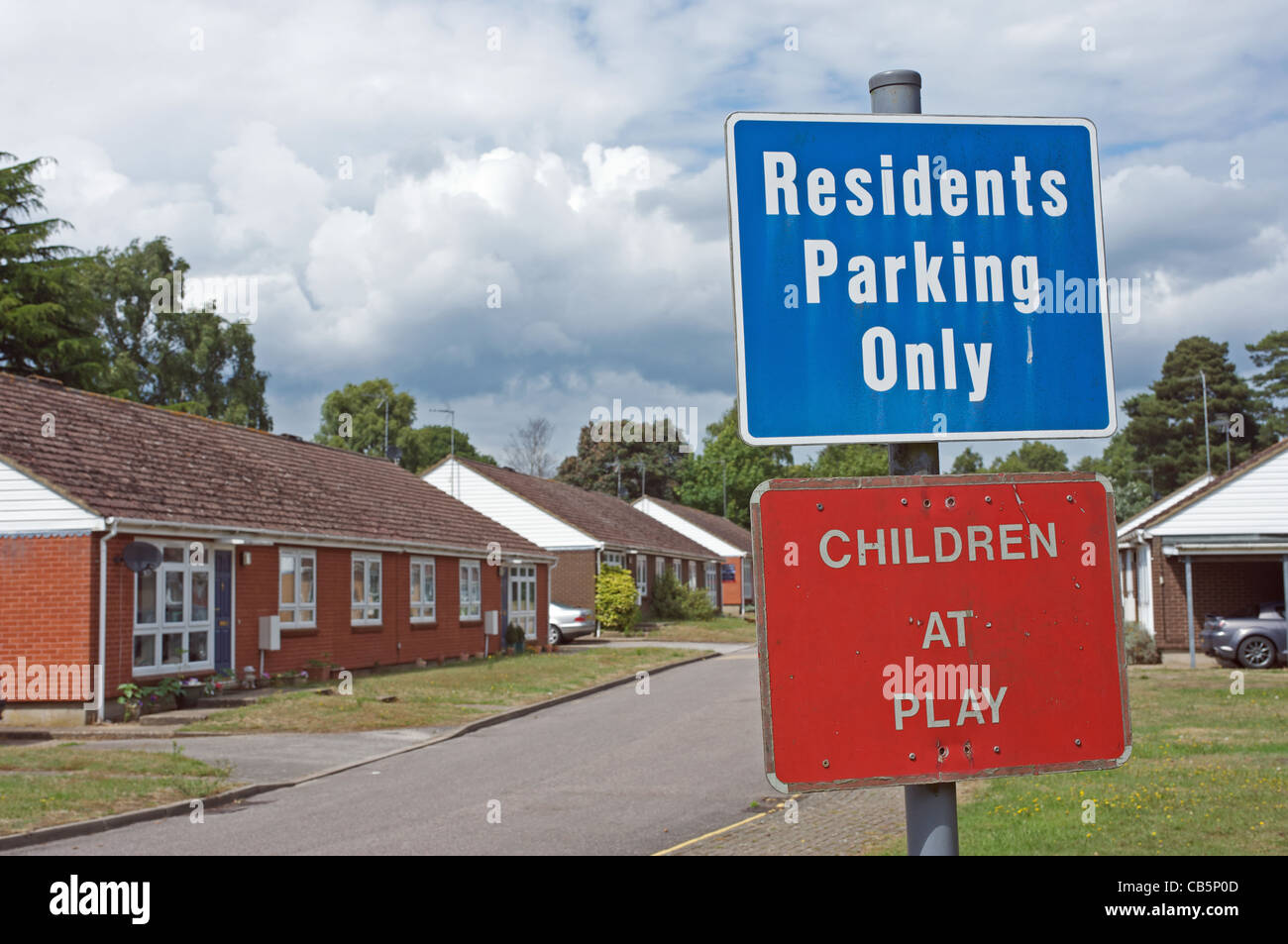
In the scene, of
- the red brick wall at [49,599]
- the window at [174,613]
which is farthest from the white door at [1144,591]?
the red brick wall at [49,599]

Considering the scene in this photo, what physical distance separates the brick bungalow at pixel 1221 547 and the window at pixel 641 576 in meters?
25.6

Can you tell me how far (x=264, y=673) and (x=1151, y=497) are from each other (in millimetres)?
74926

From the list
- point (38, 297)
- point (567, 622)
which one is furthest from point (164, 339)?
point (567, 622)

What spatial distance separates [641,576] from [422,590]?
24791 millimetres

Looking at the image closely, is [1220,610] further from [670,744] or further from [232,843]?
[232,843]

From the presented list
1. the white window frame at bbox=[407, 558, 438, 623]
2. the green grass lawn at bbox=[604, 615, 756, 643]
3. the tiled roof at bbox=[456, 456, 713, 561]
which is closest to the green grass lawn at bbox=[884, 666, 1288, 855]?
the white window frame at bbox=[407, 558, 438, 623]

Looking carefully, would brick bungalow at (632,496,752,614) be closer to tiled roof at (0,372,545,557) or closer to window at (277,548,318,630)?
tiled roof at (0,372,545,557)

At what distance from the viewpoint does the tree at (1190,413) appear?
83.2m

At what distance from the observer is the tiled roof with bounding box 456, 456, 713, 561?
48.8 meters

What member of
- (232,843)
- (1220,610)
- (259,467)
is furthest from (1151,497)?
(232,843)

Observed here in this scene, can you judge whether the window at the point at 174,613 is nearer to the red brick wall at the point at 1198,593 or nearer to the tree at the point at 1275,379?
the red brick wall at the point at 1198,593

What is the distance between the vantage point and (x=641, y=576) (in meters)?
54.1
